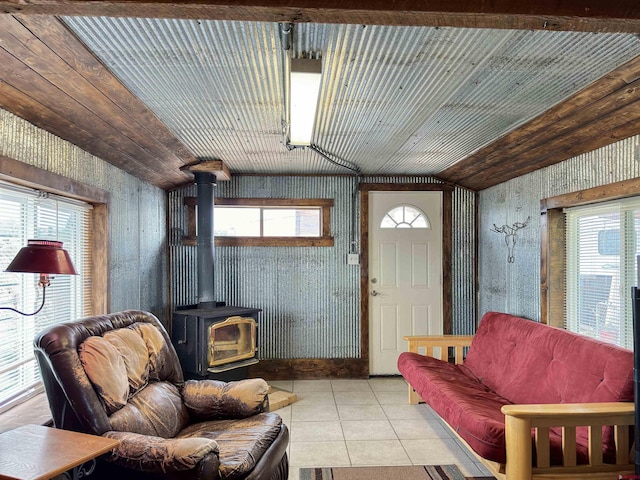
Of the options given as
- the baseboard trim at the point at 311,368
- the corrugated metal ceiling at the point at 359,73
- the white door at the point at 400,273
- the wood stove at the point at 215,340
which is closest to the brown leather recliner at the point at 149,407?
the wood stove at the point at 215,340

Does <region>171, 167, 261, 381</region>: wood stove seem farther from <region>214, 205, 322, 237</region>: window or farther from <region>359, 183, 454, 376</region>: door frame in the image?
<region>359, 183, 454, 376</region>: door frame

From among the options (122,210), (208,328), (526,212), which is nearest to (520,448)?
(526,212)

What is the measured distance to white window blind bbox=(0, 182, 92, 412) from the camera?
2365 millimetres

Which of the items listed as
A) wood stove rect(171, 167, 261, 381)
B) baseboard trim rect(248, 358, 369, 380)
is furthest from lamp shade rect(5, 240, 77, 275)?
baseboard trim rect(248, 358, 369, 380)

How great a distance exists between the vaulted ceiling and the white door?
1556 mm

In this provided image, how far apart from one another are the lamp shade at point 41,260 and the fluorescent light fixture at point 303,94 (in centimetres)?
136

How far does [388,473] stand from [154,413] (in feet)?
5.05

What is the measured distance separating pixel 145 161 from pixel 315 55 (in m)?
2.20

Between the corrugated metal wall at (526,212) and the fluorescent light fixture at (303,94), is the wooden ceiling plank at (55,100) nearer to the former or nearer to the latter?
the fluorescent light fixture at (303,94)

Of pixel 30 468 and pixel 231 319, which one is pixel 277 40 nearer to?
pixel 30 468

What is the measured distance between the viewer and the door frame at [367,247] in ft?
16.3

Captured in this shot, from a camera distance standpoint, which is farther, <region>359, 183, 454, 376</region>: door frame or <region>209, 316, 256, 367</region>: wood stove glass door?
<region>359, 183, 454, 376</region>: door frame

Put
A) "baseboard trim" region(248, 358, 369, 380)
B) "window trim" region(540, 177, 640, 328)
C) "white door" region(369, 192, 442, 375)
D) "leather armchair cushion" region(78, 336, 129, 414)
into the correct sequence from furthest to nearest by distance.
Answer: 1. "white door" region(369, 192, 442, 375)
2. "baseboard trim" region(248, 358, 369, 380)
3. "window trim" region(540, 177, 640, 328)
4. "leather armchair cushion" region(78, 336, 129, 414)

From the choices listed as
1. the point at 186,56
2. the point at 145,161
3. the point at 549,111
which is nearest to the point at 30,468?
the point at 186,56
